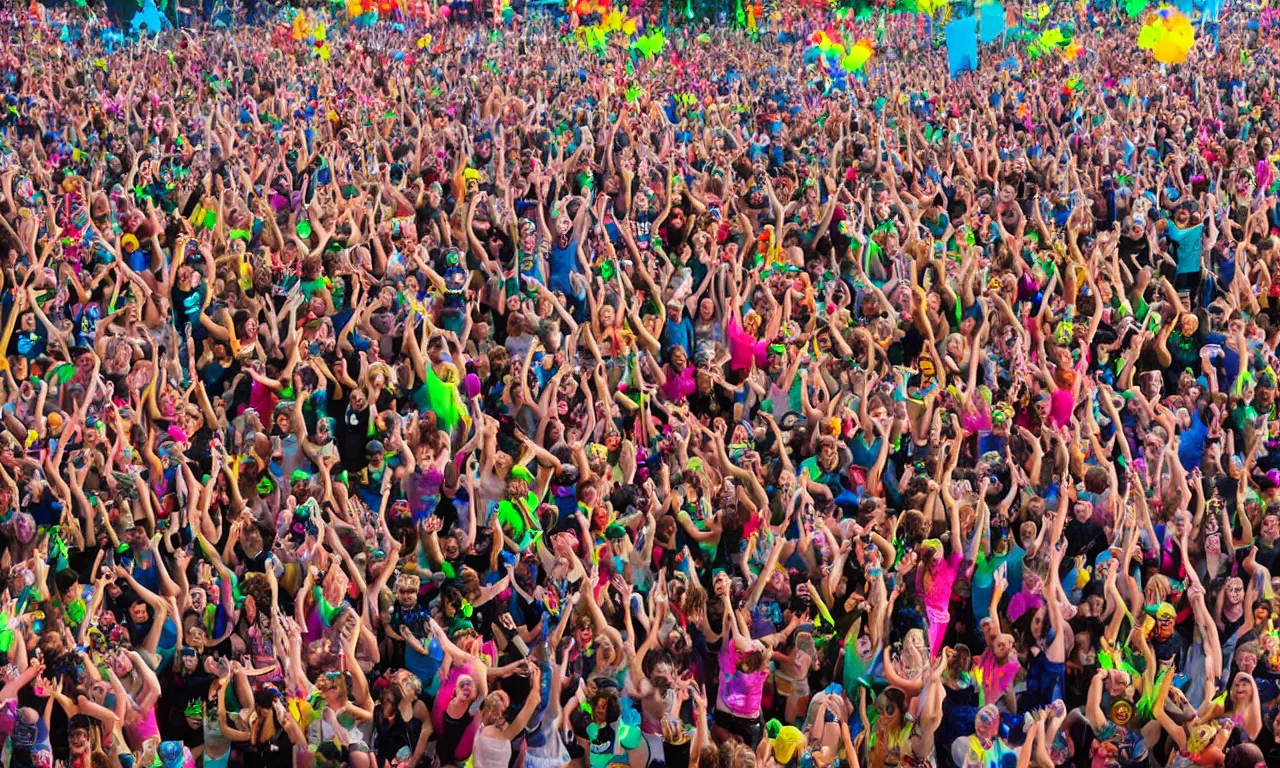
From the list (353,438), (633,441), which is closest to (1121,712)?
(633,441)

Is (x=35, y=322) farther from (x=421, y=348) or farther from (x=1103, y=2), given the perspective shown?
(x=1103, y=2)

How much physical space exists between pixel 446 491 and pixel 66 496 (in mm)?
1434

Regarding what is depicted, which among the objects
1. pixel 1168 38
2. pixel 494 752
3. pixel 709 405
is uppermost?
pixel 1168 38

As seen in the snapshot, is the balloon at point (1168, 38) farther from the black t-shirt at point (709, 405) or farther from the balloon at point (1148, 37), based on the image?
the black t-shirt at point (709, 405)

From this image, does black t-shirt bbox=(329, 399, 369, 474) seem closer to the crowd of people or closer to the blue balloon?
the crowd of people

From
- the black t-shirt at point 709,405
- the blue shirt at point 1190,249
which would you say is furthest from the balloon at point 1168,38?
the black t-shirt at point 709,405

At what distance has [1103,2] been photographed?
83.4 feet

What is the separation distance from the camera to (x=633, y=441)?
8547mm

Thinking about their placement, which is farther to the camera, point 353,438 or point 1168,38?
point 1168,38

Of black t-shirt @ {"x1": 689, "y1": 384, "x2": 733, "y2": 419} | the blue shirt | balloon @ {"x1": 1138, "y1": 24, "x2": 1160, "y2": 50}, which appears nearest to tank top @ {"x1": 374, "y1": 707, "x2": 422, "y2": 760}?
black t-shirt @ {"x1": 689, "y1": 384, "x2": 733, "y2": 419}

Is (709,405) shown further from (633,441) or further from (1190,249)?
(1190,249)

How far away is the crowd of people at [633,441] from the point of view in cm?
650

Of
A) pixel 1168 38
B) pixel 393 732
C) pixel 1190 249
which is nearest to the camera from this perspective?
pixel 393 732

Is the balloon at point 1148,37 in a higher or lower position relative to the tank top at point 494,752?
higher
